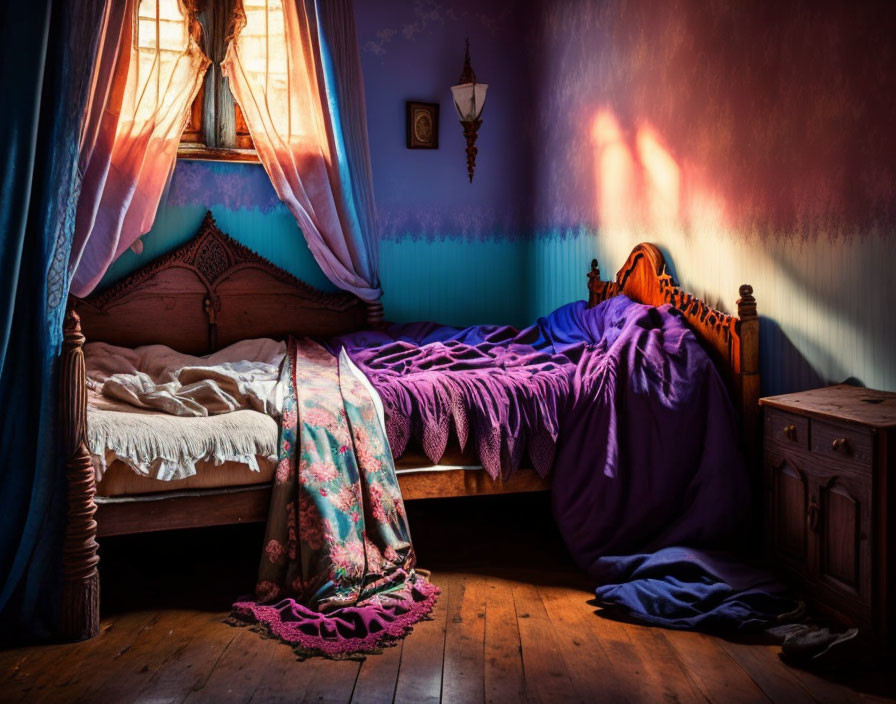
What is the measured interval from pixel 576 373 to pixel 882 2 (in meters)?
1.41

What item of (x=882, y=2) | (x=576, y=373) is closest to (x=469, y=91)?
(x=576, y=373)

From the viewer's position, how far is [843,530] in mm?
1971

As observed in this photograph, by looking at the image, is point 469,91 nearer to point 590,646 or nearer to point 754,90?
point 754,90

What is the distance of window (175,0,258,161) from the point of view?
3.78m

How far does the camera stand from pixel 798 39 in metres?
2.32

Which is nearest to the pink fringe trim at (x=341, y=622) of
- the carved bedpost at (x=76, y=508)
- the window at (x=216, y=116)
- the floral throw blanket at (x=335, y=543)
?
the floral throw blanket at (x=335, y=543)

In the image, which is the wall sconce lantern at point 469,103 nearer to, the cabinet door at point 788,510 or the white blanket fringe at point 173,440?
the white blanket fringe at point 173,440

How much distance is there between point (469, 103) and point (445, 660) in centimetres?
303

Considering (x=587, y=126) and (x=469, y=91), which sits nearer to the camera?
(x=587, y=126)

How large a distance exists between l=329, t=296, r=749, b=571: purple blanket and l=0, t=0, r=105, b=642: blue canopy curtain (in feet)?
3.35

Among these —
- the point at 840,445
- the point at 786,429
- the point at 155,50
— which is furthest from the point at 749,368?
the point at 155,50

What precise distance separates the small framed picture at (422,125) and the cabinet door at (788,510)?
268 cm

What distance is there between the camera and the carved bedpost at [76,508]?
203 cm

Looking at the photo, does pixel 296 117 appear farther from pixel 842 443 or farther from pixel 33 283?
pixel 842 443
